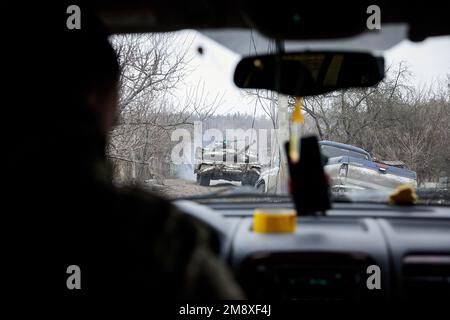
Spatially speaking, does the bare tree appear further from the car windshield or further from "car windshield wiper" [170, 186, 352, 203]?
"car windshield wiper" [170, 186, 352, 203]

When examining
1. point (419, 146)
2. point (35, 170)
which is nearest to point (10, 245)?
point (35, 170)

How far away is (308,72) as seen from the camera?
305 centimetres

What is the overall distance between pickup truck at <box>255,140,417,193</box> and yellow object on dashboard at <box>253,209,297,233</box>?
0.96 m

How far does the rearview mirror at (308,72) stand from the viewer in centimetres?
292

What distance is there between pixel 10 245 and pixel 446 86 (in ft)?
12.7

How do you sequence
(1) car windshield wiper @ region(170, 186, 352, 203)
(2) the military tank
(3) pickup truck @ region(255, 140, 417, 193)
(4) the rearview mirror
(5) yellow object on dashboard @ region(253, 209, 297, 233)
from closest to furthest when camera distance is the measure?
1. (4) the rearview mirror
2. (5) yellow object on dashboard @ region(253, 209, 297, 233)
3. (1) car windshield wiper @ region(170, 186, 352, 203)
4. (3) pickup truck @ region(255, 140, 417, 193)
5. (2) the military tank

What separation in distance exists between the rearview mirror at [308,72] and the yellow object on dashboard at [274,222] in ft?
2.25

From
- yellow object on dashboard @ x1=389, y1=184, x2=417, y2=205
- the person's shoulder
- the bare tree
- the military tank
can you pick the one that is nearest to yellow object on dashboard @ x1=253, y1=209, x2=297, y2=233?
yellow object on dashboard @ x1=389, y1=184, x2=417, y2=205

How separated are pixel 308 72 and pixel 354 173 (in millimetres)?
1414

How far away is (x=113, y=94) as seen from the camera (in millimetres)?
1551

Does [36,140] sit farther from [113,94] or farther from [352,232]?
Answer: [352,232]

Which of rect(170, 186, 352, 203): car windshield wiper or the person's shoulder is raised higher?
the person's shoulder

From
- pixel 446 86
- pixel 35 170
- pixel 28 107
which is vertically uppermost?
pixel 446 86

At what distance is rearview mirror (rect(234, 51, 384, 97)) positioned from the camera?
9.59ft
